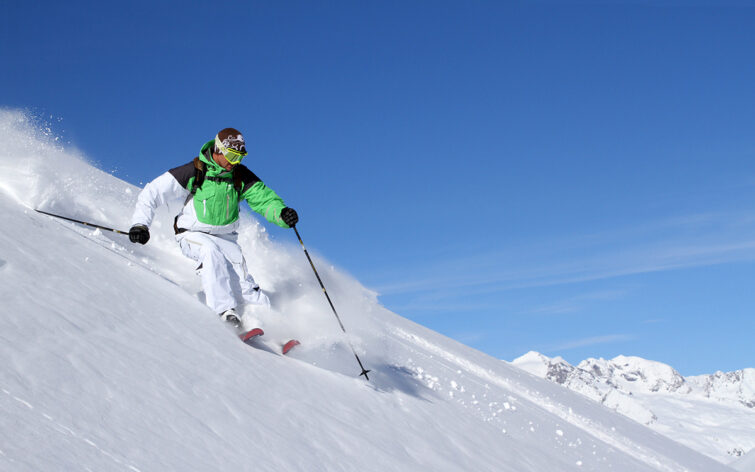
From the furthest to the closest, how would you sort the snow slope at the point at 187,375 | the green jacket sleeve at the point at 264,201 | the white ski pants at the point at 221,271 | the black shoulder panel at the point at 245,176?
the green jacket sleeve at the point at 264,201 < the black shoulder panel at the point at 245,176 < the white ski pants at the point at 221,271 < the snow slope at the point at 187,375

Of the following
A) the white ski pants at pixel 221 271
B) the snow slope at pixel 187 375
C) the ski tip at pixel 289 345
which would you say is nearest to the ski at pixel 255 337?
the ski tip at pixel 289 345

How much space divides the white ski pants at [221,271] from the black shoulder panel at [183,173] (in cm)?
57

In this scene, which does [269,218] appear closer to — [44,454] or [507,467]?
[507,467]

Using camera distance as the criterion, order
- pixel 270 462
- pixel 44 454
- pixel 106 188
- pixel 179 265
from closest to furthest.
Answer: pixel 44 454, pixel 270 462, pixel 179 265, pixel 106 188

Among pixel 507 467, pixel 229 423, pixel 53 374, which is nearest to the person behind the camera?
pixel 53 374

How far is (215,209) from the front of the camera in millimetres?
6852

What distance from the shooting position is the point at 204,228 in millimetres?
6859

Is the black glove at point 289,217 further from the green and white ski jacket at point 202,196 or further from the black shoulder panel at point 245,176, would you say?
the black shoulder panel at point 245,176

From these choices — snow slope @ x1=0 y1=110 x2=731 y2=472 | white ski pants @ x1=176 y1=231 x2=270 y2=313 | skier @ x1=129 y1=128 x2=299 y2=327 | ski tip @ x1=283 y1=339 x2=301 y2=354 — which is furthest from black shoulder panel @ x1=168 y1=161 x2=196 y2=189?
ski tip @ x1=283 y1=339 x2=301 y2=354

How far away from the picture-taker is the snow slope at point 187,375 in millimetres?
2951

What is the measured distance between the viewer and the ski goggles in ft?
21.7

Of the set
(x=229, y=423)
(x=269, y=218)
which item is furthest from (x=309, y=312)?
(x=229, y=423)

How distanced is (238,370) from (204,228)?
2.64m

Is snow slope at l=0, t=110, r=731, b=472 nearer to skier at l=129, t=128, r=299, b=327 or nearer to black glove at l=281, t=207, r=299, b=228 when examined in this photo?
skier at l=129, t=128, r=299, b=327
